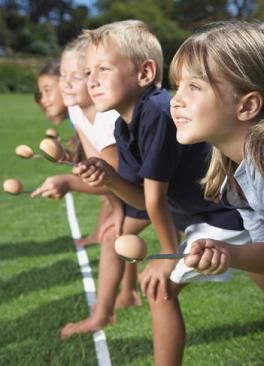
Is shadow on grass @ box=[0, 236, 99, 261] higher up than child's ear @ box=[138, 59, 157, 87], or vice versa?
child's ear @ box=[138, 59, 157, 87]

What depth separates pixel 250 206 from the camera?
7.28 ft

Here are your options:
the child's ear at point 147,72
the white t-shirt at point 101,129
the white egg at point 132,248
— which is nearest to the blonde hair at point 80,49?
the white t-shirt at point 101,129

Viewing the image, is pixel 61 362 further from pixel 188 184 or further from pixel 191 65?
pixel 191 65

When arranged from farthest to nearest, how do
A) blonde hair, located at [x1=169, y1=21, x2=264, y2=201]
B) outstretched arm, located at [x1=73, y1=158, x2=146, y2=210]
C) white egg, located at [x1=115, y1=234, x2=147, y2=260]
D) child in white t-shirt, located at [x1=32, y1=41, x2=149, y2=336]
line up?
child in white t-shirt, located at [x1=32, y1=41, x2=149, y2=336] < outstretched arm, located at [x1=73, y1=158, x2=146, y2=210] < blonde hair, located at [x1=169, y1=21, x2=264, y2=201] < white egg, located at [x1=115, y1=234, x2=147, y2=260]

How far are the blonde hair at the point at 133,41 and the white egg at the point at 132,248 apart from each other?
124 cm

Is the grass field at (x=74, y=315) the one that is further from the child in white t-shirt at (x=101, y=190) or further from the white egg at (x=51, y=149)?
the white egg at (x=51, y=149)

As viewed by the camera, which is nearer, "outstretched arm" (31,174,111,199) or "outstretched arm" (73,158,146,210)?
"outstretched arm" (73,158,146,210)

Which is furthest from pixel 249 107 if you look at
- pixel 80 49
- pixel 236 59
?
pixel 80 49

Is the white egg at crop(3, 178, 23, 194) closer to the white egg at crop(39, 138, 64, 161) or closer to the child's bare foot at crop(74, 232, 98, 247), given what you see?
the white egg at crop(39, 138, 64, 161)

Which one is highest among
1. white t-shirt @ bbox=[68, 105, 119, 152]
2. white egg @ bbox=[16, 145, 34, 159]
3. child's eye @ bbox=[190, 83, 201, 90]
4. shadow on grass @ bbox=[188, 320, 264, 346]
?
child's eye @ bbox=[190, 83, 201, 90]

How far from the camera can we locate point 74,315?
12.0ft

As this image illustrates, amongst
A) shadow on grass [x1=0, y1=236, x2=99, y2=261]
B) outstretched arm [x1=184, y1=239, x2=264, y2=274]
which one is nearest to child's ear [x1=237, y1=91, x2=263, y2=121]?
outstretched arm [x1=184, y1=239, x2=264, y2=274]

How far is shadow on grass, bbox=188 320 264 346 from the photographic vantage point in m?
3.28

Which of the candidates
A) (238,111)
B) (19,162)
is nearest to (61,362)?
(238,111)
